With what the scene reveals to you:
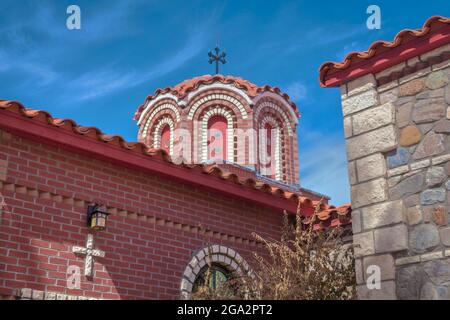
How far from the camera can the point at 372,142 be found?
21.3 feet

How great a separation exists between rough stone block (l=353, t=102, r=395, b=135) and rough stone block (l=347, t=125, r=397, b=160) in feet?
0.19

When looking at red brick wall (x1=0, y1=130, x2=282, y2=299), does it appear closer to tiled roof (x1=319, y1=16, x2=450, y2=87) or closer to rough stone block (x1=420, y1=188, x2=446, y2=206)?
tiled roof (x1=319, y1=16, x2=450, y2=87)

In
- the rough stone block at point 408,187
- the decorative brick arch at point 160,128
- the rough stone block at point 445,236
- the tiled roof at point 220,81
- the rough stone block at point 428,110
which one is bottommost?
the rough stone block at point 445,236

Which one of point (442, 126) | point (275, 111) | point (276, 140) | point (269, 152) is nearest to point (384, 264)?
point (442, 126)

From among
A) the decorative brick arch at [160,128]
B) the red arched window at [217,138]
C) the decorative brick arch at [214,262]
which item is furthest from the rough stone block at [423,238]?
the decorative brick arch at [160,128]

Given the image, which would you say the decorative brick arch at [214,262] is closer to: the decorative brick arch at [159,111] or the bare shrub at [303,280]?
the bare shrub at [303,280]

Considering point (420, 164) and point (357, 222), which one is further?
point (357, 222)

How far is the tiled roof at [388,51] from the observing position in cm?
612

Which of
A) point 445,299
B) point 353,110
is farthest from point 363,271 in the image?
point 353,110

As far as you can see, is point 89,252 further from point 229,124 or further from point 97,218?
point 229,124

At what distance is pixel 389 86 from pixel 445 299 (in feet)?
7.28

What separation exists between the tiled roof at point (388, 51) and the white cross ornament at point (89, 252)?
3323mm

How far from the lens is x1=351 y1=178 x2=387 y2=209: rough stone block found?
6.28 m

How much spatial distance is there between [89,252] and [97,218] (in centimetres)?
42
